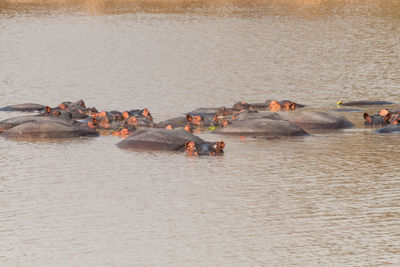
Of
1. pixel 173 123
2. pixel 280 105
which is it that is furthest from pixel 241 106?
pixel 173 123

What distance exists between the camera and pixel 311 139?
1700 centimetres

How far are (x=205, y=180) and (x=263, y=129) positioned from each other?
14.9 ft

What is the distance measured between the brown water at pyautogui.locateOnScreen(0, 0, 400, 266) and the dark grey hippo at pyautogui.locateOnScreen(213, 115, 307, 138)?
0.51 meters

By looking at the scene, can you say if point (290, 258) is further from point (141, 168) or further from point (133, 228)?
point (141, 168)

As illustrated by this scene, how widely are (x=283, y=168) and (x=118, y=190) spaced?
9.36 ft

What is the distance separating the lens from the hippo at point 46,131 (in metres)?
17.7

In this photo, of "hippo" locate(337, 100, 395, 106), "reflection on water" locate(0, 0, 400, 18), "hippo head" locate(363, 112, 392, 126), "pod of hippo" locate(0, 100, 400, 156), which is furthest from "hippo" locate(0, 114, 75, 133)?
"reflection on water" locate(0, 0, 400, 18)

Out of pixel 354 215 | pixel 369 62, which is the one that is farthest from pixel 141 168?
pixel 369 62

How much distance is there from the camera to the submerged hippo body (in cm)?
1742

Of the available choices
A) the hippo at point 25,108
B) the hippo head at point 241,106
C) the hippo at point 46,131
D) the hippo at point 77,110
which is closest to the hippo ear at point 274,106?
the hippo head at point 241,106

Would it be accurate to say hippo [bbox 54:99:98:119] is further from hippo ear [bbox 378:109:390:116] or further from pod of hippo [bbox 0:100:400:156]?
hippo ear [bbox 378:109:390:116]

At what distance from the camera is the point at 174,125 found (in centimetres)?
1855

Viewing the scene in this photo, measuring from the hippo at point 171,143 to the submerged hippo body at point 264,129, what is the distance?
5.71 feet

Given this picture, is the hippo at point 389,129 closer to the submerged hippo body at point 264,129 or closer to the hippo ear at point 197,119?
the submerged hippo body at point 264,129
